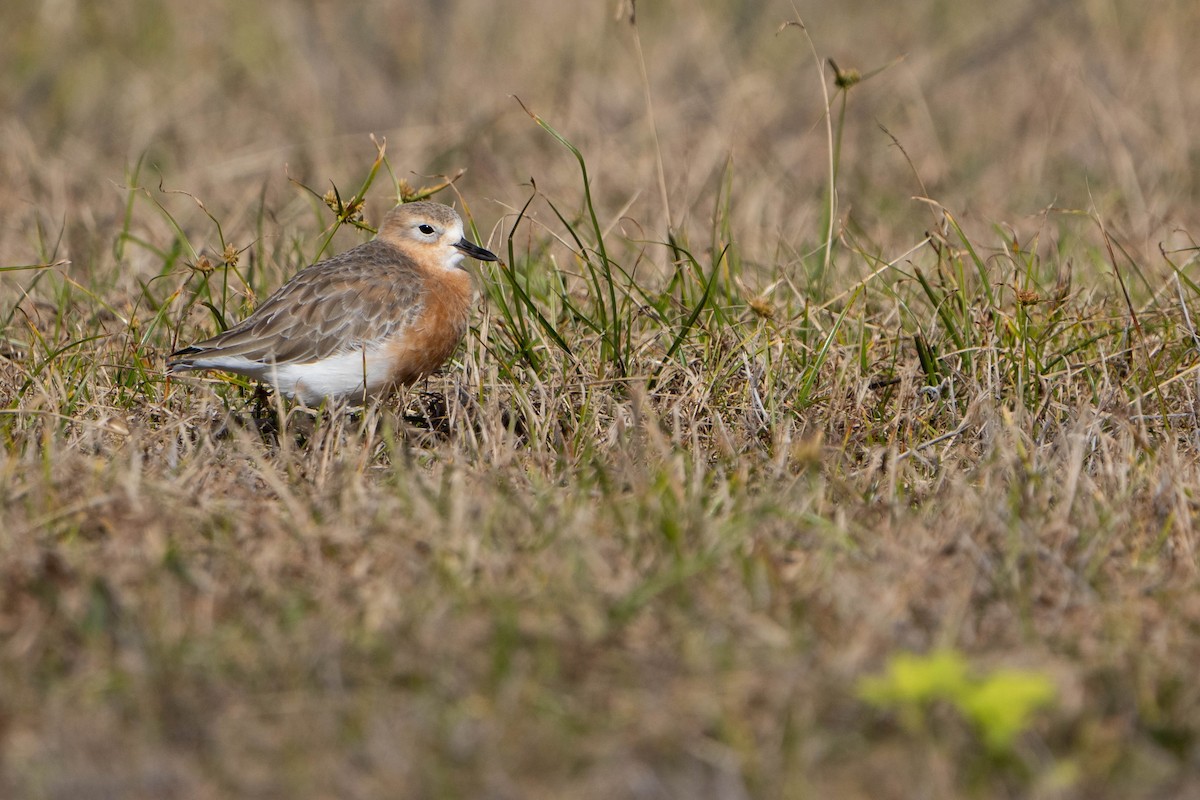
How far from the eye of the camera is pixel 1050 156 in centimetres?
934

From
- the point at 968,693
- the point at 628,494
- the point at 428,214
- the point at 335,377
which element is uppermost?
the point at 428,214

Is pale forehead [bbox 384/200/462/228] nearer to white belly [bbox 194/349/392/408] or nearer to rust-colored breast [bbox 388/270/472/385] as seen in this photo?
rust-colored breast [bbox 388/270/472/385]

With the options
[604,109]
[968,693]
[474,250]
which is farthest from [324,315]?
[604,109]

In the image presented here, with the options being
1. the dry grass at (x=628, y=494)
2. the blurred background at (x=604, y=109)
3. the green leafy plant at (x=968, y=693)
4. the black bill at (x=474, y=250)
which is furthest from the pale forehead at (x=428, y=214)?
the green leafy plant at (x=968, y=693)

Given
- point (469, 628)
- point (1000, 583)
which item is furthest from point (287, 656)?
point (1000, 583)

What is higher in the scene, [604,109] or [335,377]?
[604,109]

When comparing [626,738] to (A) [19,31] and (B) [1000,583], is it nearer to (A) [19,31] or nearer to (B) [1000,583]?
(B) [1000,583]

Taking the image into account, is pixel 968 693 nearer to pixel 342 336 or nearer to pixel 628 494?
pixel 628 494

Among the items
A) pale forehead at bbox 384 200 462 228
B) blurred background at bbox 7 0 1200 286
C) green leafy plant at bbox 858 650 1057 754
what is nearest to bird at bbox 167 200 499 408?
pale forehead at bbox 384 200 462 228

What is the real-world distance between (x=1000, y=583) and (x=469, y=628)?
1373mm

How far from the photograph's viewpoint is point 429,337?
546 cm

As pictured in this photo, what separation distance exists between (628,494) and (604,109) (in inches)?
235

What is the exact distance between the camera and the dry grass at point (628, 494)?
3102 millimetres

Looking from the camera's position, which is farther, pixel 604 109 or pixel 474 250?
pixel 604 109
